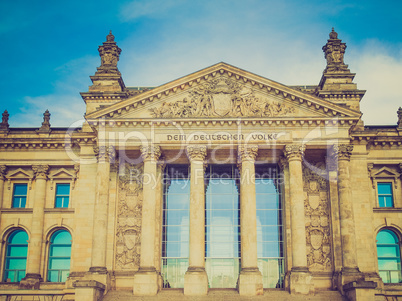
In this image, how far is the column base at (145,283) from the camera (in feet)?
111

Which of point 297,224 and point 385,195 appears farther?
point 385,195

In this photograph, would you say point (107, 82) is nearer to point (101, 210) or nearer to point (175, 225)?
point (101, 210)

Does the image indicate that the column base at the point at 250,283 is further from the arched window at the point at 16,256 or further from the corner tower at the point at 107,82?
the arched window at the point at 16,256

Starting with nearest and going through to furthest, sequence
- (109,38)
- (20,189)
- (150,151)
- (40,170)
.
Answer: (150,151)
(40,170)
(20,189)
(109,38)

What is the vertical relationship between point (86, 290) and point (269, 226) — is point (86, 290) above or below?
below

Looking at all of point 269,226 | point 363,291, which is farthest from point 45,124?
point 363,291

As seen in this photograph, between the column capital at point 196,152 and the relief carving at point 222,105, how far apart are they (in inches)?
88.5

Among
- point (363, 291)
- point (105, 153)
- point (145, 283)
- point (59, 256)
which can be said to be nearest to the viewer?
point (363, 291)

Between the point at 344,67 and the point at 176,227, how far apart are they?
1766 cm

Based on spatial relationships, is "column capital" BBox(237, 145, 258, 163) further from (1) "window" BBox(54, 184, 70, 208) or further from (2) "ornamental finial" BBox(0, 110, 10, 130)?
(2) "ornamental finial" BBox(0, 110, 10, 130)

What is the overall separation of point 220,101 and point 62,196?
14.5 m

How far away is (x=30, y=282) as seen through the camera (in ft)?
125

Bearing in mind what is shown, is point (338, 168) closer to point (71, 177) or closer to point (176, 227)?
point (176, 227)

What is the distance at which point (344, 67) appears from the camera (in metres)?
41.3
